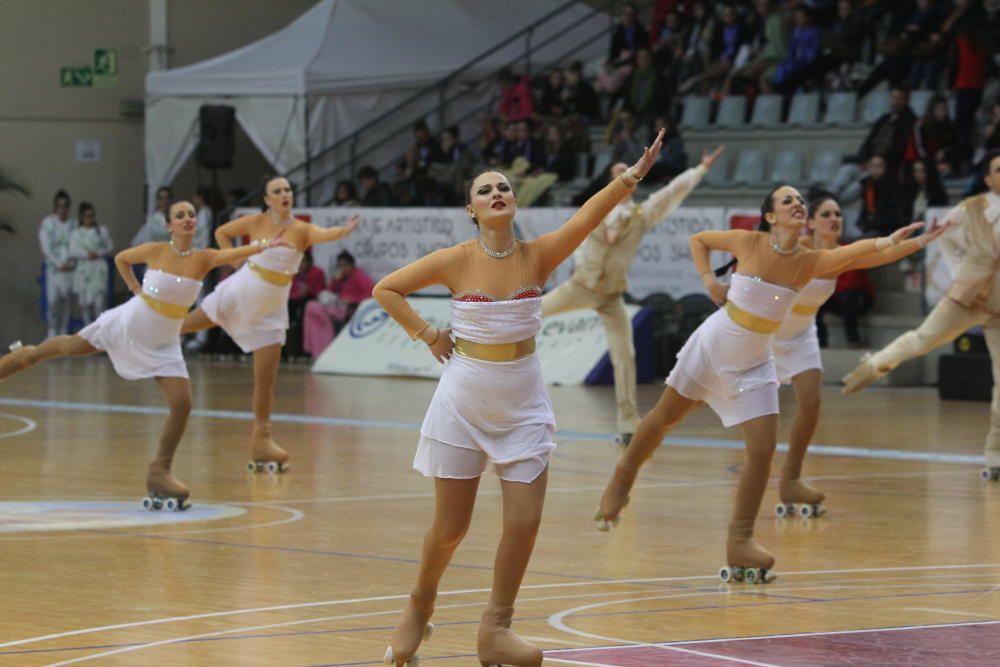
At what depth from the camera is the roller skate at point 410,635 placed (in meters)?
6.14

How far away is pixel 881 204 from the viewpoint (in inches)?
745

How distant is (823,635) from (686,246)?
A: 13.7 metres

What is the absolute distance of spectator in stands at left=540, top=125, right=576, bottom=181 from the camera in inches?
903

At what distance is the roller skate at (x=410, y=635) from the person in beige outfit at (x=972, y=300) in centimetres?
619

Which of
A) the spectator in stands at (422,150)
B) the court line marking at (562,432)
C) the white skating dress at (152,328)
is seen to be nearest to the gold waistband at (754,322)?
the white skating dress at (152,328)

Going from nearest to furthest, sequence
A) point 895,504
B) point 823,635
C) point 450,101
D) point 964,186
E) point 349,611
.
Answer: point 823,635, point 349,611, point 895,504, point 964,186, point 450,101

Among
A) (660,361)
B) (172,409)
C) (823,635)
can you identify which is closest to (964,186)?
(660,361)

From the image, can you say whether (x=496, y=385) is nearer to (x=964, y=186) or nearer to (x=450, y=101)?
(x=964, y=186)

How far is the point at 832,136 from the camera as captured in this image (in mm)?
21531

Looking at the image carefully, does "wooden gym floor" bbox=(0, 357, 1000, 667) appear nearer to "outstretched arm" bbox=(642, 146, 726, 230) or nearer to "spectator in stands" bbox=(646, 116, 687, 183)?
"outstretched arm" bbox=(642, 146, 726, 230)

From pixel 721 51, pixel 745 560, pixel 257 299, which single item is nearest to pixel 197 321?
pixel 257 299

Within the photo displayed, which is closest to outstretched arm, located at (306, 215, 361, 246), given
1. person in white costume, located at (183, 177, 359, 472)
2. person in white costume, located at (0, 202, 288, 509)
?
person in white costume, located at (183, 177, 359, 472)

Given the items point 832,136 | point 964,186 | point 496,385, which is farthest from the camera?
point 832,136

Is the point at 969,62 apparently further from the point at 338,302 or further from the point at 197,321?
the point at 197,321
